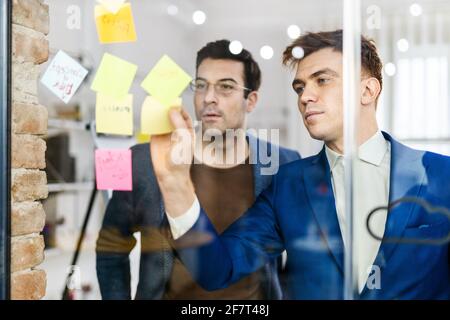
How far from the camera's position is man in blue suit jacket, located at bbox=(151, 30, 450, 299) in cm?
223

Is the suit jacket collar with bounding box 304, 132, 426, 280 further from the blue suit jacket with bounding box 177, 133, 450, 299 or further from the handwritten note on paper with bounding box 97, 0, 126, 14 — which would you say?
the handwritten note on paper with bounding box 97, 0, 126, 14

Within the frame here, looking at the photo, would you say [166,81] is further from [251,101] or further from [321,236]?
[321,236]

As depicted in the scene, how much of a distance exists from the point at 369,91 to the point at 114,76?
96 centimetres

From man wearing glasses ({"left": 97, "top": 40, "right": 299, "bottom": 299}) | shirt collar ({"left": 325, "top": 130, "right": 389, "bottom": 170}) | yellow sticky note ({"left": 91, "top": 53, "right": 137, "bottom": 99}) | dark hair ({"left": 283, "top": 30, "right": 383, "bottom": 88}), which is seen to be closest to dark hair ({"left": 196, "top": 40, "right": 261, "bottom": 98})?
man wearing glasses ({"left": 97, "top": 40, "right": 299, "bottom": 299})

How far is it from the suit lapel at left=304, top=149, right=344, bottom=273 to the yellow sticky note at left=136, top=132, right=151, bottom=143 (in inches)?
24.1

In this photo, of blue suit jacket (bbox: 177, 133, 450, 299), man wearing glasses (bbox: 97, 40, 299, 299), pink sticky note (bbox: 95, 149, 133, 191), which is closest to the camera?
blue suit jacket (bbox: 177, 133, 450, 299)

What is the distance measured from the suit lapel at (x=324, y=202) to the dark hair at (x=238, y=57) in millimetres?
357

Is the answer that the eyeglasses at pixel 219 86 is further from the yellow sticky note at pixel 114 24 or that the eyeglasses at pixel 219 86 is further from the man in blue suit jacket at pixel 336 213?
the yellow sticky note at pixel 114 24

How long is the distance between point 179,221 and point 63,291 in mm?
560

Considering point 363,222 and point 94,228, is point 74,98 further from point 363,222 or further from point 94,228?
point 363,222

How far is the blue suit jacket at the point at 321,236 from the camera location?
223cm

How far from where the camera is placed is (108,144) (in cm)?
246

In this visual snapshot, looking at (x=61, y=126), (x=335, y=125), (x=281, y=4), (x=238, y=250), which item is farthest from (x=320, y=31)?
(x=61, y=126)

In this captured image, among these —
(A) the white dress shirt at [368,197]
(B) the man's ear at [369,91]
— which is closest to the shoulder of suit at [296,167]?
(A) the white dress shirt at [368,197]
